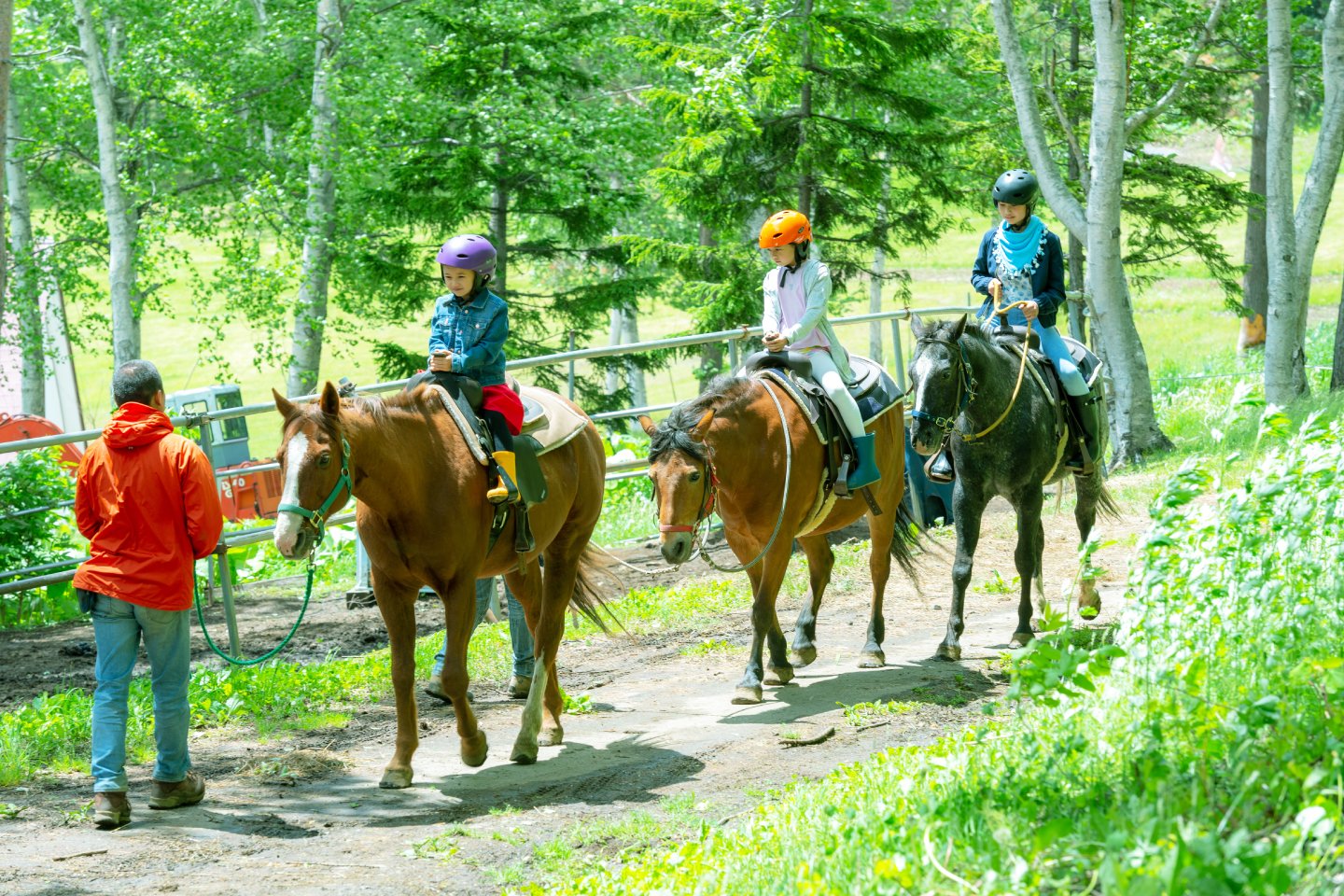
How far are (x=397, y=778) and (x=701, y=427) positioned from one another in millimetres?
2541

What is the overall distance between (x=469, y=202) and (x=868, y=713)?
13772 mm

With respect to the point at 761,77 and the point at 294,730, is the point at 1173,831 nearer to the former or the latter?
the point at 294,730

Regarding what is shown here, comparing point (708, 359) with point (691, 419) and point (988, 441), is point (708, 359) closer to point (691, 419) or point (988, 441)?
point (988, 441)

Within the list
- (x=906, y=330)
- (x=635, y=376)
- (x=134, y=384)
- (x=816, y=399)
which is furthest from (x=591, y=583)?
(x=906, y=330)

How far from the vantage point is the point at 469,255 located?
720 centimetres

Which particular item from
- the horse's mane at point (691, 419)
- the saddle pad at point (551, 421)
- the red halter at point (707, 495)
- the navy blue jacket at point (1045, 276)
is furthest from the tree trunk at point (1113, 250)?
the red halter at point (707, 495)

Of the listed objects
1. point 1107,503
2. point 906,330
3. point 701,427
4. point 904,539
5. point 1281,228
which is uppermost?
point 1281,228

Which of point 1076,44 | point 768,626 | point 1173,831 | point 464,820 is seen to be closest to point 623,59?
point 1076,44

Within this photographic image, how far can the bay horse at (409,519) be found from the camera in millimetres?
6156

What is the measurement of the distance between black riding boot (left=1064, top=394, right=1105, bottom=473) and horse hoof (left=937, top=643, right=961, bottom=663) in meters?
1.85

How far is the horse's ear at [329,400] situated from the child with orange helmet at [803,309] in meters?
3.15

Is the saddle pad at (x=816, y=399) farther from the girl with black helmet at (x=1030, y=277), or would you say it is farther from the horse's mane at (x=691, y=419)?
the girl with black helmet at (x=1030, y=277)

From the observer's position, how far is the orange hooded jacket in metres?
6.17

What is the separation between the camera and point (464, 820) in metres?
6.16
